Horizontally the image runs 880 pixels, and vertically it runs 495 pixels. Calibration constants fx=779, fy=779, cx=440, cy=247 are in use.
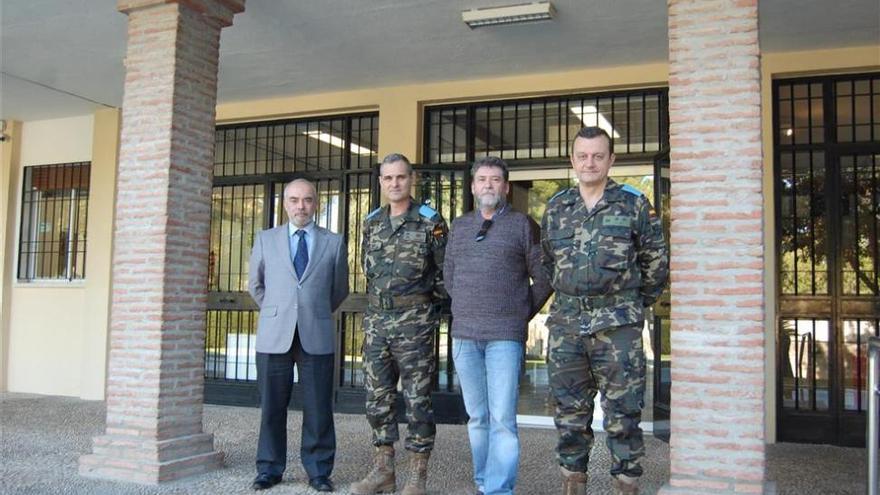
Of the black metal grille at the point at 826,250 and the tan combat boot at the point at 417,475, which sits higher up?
the black metal grille at the point at 826,250

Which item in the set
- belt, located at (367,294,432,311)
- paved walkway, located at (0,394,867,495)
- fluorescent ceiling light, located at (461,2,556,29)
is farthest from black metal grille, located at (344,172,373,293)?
belt, located at (367,294,432,311)

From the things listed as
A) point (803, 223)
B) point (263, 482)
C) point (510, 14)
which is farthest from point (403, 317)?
point (803, 223)

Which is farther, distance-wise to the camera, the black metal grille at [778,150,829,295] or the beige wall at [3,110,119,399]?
the beige wall at [3,110,119,399]

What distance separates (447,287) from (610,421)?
1.14 m

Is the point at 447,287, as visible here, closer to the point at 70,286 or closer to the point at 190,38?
the point at 190,38

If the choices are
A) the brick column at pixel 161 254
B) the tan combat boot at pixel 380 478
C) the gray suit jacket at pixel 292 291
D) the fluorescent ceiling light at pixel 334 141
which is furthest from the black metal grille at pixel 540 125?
the tan combat boot at pixel 380 478

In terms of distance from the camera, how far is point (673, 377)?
3.90 meters

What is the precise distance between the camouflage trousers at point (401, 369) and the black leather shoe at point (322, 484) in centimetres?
44

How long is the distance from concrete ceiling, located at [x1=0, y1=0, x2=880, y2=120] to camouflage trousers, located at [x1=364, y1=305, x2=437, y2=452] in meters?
2.72

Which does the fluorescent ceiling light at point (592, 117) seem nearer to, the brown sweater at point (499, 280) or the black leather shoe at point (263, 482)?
the brown sweater at point (499, 280)

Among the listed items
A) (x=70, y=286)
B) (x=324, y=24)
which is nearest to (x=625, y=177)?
(x=324, y=24)

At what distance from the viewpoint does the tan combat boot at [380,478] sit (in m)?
4.49

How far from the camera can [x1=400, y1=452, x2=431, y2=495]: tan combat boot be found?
4.35 m

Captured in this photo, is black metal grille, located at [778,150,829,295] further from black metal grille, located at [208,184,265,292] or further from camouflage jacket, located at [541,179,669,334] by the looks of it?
black metal grille, located at [208,184,265,292]
